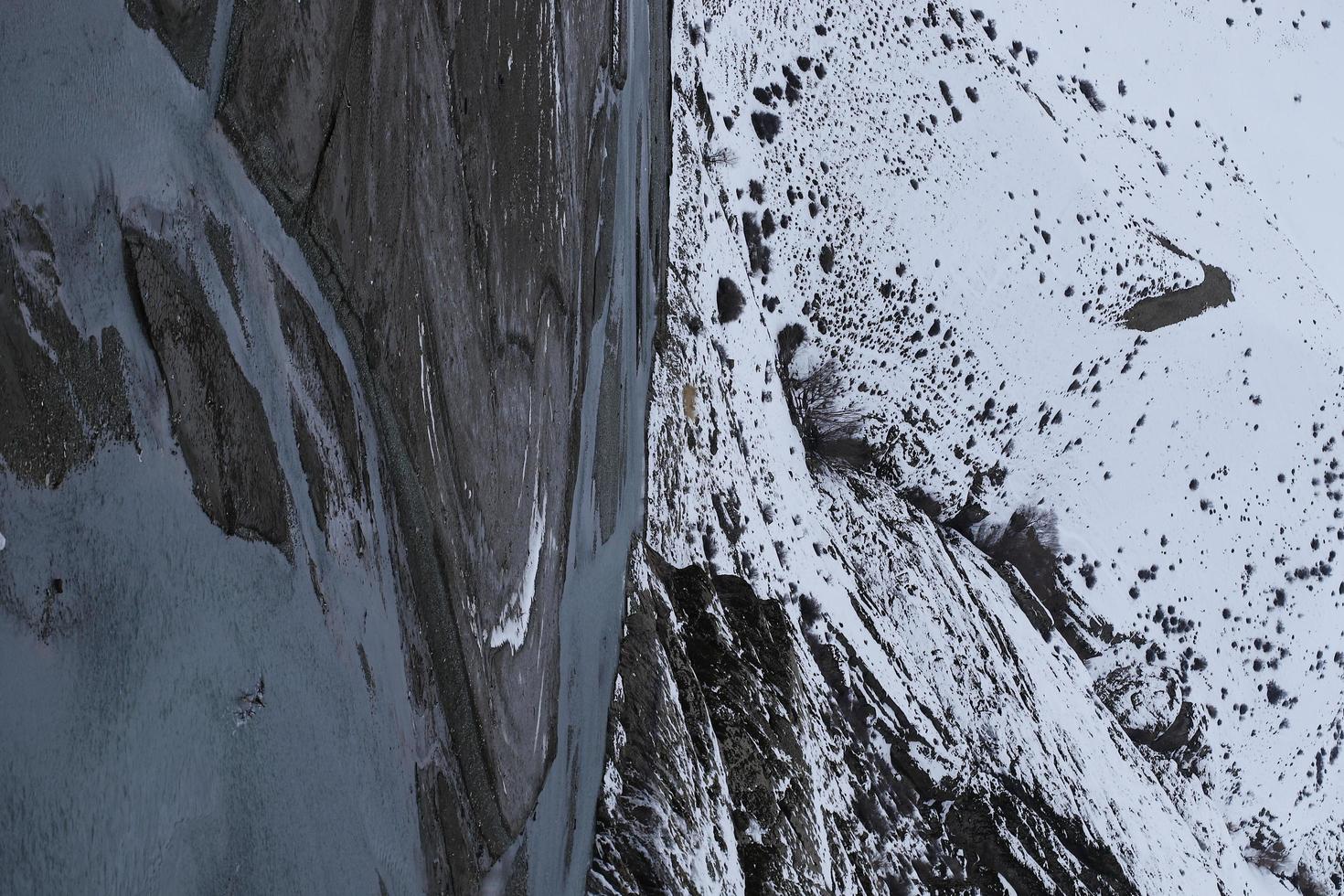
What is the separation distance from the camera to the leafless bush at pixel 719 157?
63.4 feet

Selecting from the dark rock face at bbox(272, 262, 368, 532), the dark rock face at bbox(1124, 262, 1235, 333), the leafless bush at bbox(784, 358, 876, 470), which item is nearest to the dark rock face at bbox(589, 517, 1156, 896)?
the leafless bush at bbox(784, 358, 876, 470)

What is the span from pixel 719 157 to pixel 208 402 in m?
15.6

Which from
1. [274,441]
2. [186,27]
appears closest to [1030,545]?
[274,441]

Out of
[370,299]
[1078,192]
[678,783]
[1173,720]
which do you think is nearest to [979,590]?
[1173,720]

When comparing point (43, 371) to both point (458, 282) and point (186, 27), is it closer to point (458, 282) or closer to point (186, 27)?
point (186, 27)

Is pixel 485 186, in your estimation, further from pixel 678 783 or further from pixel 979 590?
pixel 979 590

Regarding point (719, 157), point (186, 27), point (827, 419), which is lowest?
point (827, 419)

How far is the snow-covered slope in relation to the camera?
16.3 metres

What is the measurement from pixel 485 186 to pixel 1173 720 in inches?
951

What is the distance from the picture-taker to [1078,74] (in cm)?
2645

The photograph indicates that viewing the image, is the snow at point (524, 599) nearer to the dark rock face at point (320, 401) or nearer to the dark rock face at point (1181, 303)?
the dark rock face at point (320, 401)

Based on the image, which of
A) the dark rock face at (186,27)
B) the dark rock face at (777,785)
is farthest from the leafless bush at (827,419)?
the dark rock face at (186,27)

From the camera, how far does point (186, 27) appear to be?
545cm

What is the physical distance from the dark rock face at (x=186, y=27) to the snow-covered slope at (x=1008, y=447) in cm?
836
